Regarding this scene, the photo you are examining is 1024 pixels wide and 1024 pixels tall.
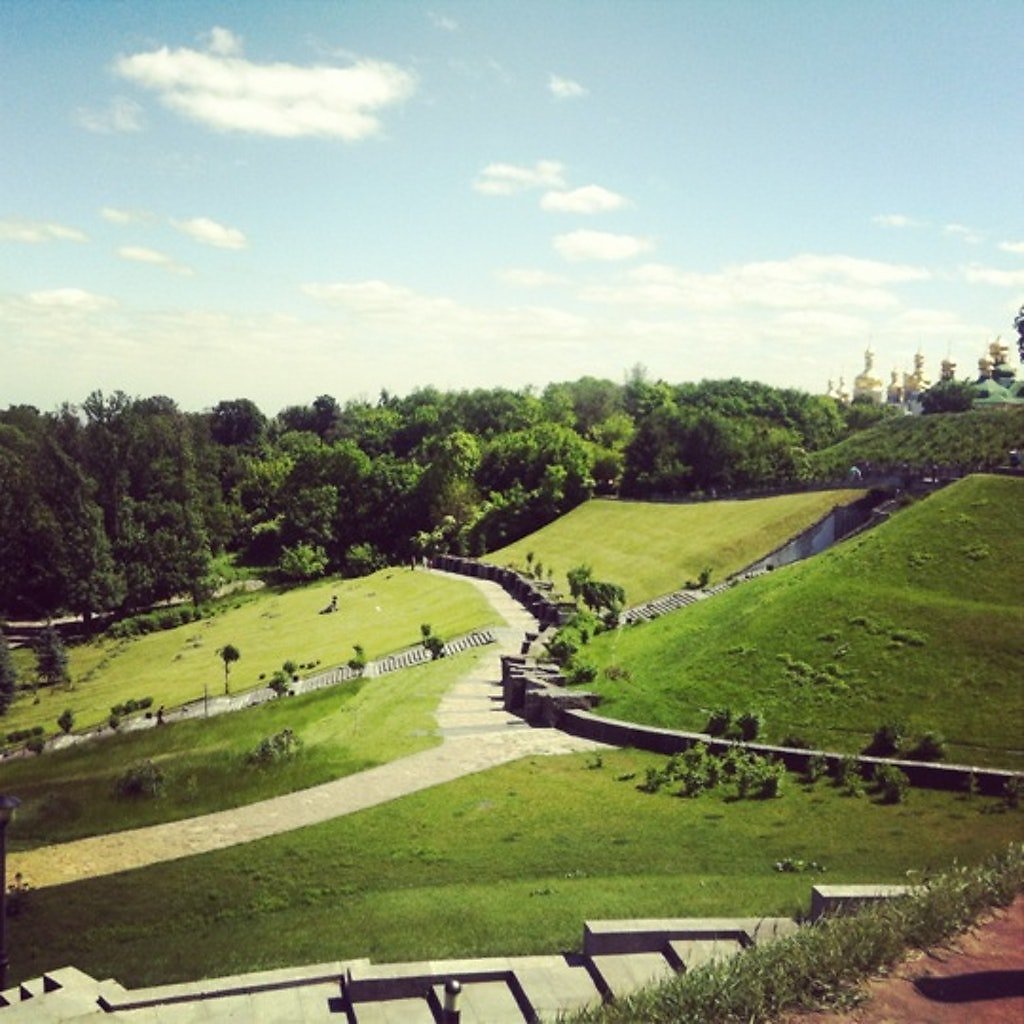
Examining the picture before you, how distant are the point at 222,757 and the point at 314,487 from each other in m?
71.1

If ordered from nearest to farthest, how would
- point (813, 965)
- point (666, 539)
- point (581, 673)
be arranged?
point (813, 965) < point (581, 673) < point (666, 539)

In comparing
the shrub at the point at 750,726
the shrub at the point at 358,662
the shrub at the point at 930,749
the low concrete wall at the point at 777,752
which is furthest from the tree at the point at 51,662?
the shrub at the point at 930,749

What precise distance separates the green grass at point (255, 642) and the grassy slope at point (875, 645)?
783 inches

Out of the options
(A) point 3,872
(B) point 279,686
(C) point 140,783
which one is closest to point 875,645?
(C) point 140,783

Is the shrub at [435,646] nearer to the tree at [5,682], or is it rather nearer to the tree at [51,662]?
the tree at [5,682]

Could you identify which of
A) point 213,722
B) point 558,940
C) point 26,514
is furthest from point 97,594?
point 558,940

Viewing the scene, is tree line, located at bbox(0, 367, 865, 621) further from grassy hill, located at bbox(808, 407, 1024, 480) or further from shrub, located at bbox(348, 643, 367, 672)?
shrub, located at bbox(348, 643, 367, 672)

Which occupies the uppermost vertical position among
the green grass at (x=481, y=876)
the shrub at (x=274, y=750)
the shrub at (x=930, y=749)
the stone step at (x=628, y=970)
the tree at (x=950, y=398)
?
the tree at (x=950, y=398)

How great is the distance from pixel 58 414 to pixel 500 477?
4647cm

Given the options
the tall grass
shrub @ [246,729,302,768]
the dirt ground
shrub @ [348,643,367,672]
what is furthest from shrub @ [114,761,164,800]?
the dirt ground

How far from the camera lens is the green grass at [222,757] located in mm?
27203

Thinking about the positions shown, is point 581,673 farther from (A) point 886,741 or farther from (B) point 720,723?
(A) point 886,741

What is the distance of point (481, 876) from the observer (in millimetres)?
19469

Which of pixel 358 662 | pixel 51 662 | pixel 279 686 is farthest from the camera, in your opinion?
pixel 51 662
